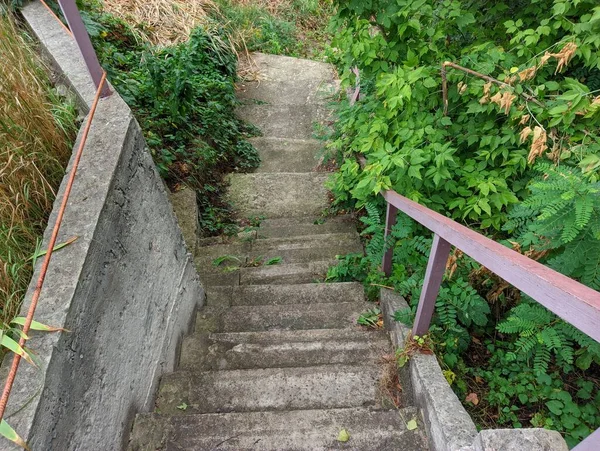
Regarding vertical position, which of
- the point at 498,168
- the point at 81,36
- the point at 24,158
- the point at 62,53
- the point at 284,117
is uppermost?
the point at 81,36

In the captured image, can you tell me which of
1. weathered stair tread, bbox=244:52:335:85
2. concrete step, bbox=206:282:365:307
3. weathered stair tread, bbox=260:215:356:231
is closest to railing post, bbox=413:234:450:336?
concrete step, bbox=206:282:365:307

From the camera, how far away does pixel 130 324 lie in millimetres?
2121

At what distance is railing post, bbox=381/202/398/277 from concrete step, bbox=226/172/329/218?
8.24 ft

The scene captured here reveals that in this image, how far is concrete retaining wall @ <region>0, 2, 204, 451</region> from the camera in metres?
1.47

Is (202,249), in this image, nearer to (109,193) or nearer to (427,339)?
(109,193)

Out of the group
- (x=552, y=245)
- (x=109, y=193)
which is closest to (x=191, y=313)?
(x=109, y=193)

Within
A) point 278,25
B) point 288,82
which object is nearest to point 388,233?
Answer: point 288,82

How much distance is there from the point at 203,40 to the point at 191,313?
222 inches

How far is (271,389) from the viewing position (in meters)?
2.40

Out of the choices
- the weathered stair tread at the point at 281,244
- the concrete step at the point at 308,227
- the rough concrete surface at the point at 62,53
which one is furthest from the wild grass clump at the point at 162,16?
the weathered stair tread at the point at 281,244

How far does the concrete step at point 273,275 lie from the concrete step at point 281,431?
5.90 feet

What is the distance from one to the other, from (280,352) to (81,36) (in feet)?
7.20

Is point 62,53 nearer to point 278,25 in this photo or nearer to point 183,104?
point 183,104

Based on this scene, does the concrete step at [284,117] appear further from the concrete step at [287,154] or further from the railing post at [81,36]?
the railing post at [81,36]
